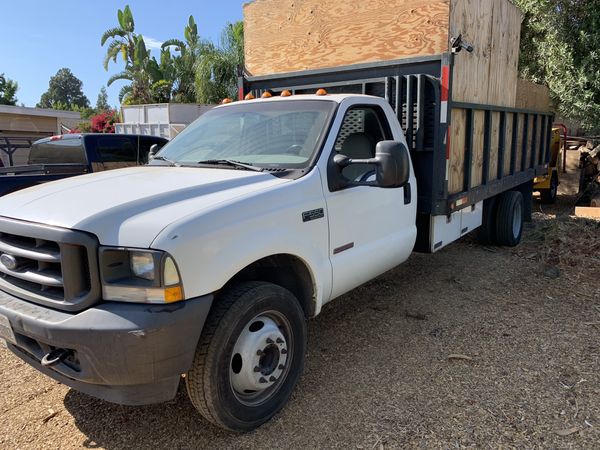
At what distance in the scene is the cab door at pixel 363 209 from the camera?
359cm

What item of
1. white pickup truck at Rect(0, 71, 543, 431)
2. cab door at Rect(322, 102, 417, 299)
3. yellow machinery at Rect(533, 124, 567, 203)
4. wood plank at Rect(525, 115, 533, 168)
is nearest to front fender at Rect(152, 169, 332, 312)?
white pickup truck at Rect(0, 71, 543, 431)

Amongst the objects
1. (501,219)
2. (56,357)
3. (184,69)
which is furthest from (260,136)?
(184,69)

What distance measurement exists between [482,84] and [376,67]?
4.73 ft

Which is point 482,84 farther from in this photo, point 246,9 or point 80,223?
point 80,223

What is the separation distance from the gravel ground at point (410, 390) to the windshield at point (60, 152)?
4.44 m

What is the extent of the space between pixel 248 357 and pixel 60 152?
22.1ft

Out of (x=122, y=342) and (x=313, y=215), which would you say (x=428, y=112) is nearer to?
(x=313, y=215)

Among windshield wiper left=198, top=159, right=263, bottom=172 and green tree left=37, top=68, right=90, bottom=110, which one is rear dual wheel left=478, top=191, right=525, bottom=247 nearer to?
windshield wiper left=198, top=159, right=263, bottom=172

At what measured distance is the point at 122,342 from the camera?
7.81 feet

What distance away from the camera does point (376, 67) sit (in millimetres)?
5047

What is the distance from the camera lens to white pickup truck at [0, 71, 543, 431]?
2467 mm

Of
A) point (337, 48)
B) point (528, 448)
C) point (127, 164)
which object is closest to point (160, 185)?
point (528, 448)

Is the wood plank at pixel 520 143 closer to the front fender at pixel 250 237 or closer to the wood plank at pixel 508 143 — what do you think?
the wood plank at pixel 508 143

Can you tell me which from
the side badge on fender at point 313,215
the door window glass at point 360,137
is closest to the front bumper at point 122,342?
the side badge on fender at point 313,215
